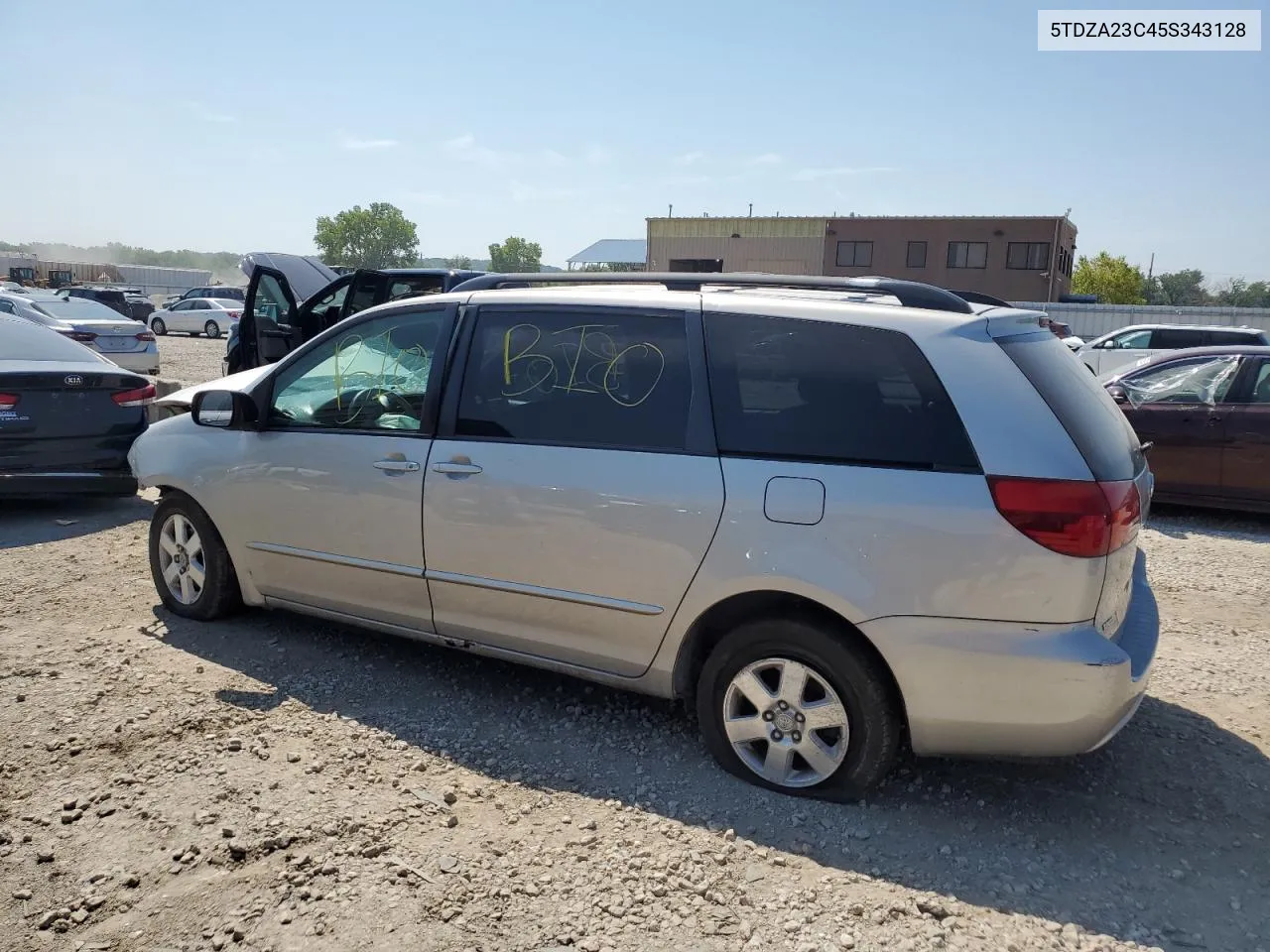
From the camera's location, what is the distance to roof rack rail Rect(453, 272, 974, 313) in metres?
3.63

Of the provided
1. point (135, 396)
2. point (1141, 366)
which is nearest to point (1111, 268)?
point (1141, 366)

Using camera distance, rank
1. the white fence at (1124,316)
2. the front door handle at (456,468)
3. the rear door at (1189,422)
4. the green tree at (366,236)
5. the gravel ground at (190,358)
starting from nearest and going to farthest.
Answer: the front door handle at (456,468) → the rear door at (1189,422) → the gravel ground at (190,358) → the white fence at (1124,316) → the green tree at (366,236)

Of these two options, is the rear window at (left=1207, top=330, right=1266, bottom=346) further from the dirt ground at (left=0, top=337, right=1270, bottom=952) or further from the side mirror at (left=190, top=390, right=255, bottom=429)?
the side mirror at (left=190, top=390, right=255, bottom=429)

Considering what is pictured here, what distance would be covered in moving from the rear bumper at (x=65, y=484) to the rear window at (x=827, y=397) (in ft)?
18.6

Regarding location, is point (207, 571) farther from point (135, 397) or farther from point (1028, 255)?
point (1028, 255)

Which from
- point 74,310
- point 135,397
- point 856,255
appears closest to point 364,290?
point 135,397

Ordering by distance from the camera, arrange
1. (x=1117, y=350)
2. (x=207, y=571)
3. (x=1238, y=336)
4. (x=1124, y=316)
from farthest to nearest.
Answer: (x=1124, y=316), (x=1117, y=350), (x=1238, y=336), (x=207, y=571)

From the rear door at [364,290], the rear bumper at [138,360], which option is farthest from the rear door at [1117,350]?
the rear bumper at [138,360]

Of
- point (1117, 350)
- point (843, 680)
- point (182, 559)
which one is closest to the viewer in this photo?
point (843, 680)

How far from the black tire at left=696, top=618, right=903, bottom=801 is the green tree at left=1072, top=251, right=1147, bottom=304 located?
245 ft

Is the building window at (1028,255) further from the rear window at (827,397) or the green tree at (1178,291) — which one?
the rear window at (827,397)

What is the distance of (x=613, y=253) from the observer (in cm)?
6681

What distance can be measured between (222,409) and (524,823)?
276 centimetres

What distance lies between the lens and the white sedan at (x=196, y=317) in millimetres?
36500
